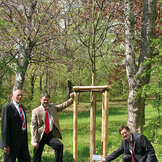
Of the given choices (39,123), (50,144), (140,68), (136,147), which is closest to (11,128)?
(39,123)

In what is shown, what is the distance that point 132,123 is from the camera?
28.1 feet

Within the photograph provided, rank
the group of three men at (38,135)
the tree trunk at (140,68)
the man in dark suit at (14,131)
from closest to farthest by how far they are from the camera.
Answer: the group of three men at (38,135), the man in dark suit at (14,131), the tree trunk at (140,68)

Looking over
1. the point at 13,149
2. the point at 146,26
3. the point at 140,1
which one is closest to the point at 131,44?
the point at 146,26

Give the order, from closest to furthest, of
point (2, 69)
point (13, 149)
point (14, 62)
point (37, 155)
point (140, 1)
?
point (13, 149) < point (37, 155) < point (2, 69) < point (14, 62) < point (140, 1)

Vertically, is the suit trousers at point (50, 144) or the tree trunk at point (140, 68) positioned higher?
the tree trunk at point (140, 68)

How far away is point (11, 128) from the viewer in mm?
5145

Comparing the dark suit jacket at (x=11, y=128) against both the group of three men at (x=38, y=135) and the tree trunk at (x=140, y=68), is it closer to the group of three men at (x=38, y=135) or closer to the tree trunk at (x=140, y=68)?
the group of three men at (x=38, y=135)

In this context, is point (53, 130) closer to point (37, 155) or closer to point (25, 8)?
point (37, 155)

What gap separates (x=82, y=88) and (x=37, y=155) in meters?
1.96

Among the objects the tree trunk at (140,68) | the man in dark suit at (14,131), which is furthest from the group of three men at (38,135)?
the tree trunk at (140,68)

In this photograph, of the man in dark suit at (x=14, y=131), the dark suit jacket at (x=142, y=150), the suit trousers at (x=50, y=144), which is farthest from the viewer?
the suit trousers at (x=50, y=144)

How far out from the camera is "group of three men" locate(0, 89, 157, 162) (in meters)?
4.91

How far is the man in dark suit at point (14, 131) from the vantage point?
501cm

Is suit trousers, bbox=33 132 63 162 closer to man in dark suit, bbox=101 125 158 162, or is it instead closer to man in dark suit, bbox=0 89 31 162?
man in dark suit, bbox=0 89 31 162
